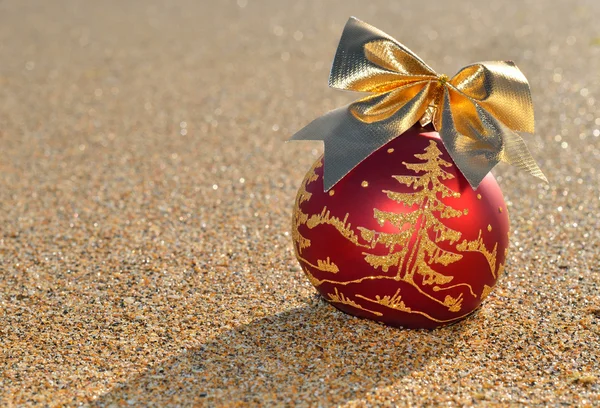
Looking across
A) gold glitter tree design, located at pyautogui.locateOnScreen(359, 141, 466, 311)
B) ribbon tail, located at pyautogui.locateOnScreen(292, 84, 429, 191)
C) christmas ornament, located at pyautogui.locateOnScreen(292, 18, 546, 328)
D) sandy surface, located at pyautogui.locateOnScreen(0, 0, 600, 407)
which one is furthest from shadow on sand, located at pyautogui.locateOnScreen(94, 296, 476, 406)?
ribbon tail, located at pyautogui.locateOnScreen(292, 84, 429, 191)

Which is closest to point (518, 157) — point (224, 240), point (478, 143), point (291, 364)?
point (478, 143)

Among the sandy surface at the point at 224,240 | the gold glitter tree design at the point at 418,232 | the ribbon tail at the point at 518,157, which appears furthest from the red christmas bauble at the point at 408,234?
the sandy surface at the point at 224,240

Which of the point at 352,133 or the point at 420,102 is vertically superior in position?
the point at 420,102

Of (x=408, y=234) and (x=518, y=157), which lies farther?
(x=518, y=157)

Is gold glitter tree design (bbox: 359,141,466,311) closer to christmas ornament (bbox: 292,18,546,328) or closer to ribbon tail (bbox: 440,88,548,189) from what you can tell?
christmas ornament (bbox: 292,18,546,328)

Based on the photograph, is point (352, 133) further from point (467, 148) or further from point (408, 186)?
point (467, 148)

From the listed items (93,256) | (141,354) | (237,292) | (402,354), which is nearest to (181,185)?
(93,256)

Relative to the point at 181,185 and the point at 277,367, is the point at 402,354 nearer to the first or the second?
the point at 277,367
